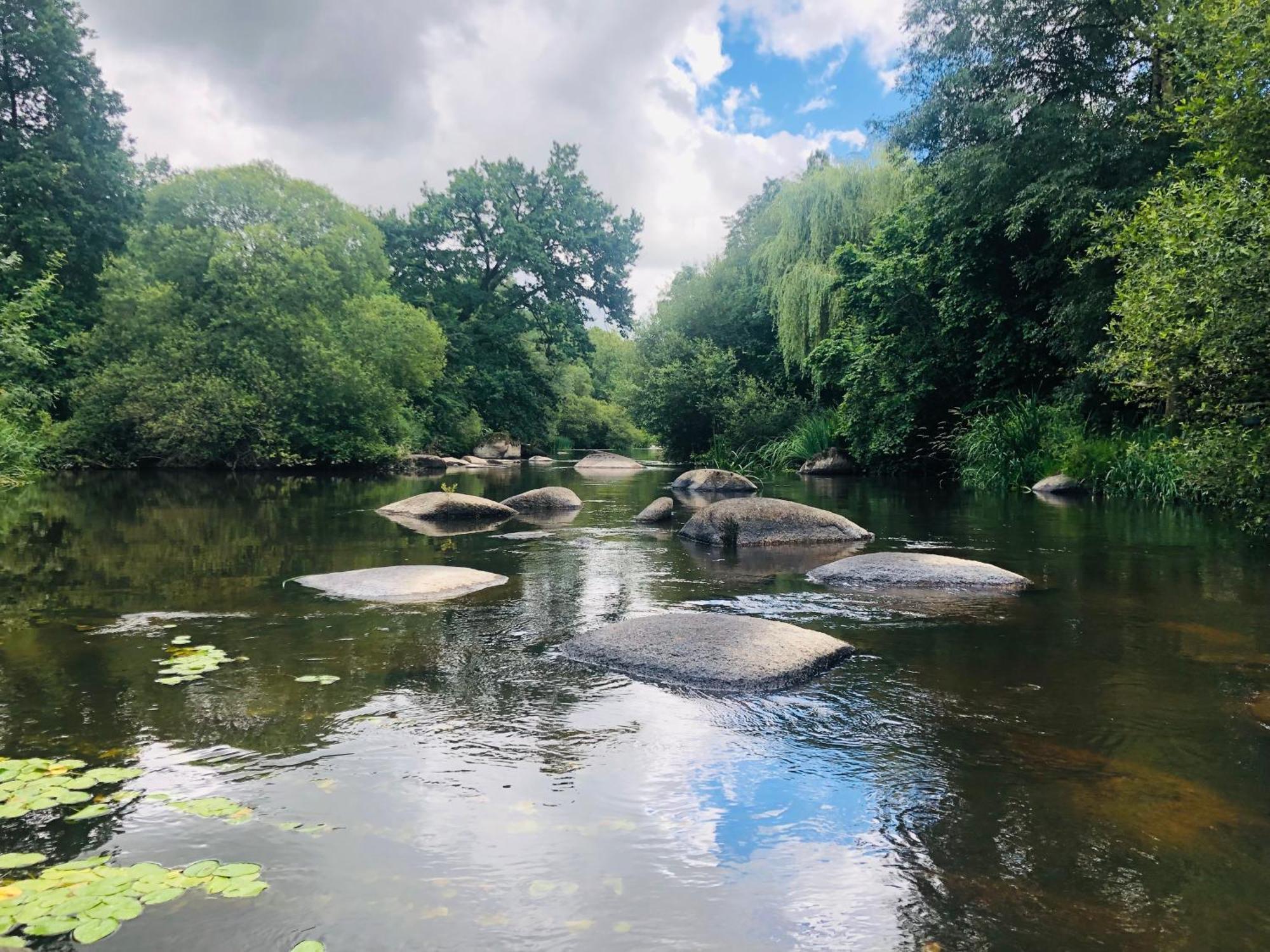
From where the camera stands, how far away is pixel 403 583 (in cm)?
653

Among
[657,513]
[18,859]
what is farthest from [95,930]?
[657,513]

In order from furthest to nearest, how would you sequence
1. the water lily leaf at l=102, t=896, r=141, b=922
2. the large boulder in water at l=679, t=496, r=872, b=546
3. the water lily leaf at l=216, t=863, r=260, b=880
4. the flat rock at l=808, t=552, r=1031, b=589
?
the large boulder in water at l=679, t=496, r=872, b=546
the flat rock at l=808, t=552, r=1031, b=589
the water lily leaf at l=216, t=863, r=260, b=880
the water lily leaf at l=102, t=896, r=141, b=922

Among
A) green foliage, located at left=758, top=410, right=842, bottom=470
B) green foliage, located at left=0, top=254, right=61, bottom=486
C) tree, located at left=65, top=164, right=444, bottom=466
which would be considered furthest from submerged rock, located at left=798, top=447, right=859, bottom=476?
green foliage, located at left=0, top=254, right=61, bottom=486

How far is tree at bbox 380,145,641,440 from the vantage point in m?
35.6

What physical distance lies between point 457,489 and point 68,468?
46.9ft

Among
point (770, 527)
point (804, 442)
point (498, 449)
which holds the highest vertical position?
point (498, 449)

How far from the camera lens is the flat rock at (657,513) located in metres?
12.0

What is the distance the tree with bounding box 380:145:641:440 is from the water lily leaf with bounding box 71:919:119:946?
33544 mm

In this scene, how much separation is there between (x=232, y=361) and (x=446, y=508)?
A: 15.7m

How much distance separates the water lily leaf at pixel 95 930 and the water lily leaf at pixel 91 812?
2.27ft

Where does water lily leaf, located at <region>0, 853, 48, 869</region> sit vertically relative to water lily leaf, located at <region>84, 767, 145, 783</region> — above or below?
below

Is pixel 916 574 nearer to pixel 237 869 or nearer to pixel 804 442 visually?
pixel 237 869

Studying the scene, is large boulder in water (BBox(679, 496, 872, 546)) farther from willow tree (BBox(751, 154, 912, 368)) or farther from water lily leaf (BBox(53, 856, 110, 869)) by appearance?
willow tree (BBox(751, 154, 912, 368))

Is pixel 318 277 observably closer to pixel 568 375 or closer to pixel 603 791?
pixel 603 791
